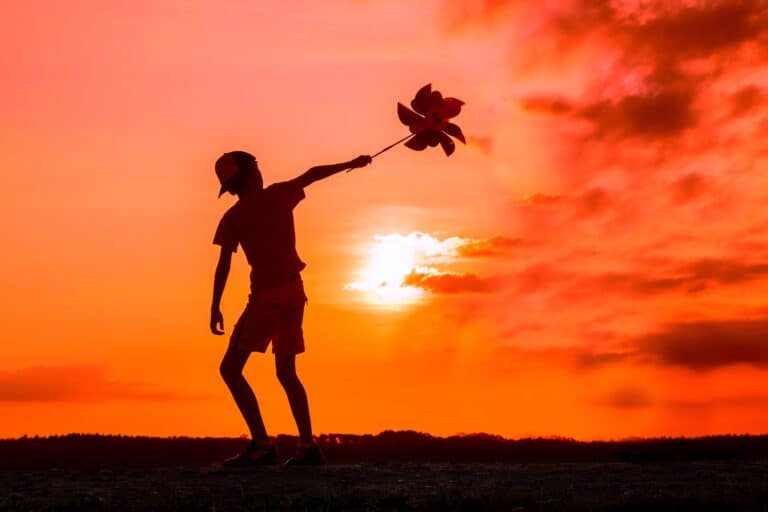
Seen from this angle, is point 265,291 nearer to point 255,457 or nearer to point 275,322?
point 275,322

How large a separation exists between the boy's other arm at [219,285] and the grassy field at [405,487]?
5.01 feet

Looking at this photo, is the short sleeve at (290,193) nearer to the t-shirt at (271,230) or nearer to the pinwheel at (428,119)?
the t-shirt at (271,230)

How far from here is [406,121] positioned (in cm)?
1404

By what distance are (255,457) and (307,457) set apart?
0.59 meters

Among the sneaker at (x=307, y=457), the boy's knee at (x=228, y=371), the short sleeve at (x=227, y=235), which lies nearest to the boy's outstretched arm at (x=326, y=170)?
the short sleeve at (x=227, y=235)

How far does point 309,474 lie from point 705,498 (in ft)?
12.4

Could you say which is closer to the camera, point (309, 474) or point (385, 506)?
point (385, 506)

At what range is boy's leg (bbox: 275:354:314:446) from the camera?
42.9 ft

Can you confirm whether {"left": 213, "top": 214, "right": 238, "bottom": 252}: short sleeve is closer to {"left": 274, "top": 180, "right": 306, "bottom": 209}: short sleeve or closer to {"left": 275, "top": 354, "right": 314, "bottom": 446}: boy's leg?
{"left": 274, "top": 180, "right": 306, "bottom": 209}: short sleeve

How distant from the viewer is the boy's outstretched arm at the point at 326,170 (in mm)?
13172

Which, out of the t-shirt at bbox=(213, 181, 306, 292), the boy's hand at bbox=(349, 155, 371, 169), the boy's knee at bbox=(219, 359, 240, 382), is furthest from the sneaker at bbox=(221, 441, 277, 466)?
the boy's hand at bbox=(349, 155, 371, 169)

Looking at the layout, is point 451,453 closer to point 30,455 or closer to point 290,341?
point 290,341

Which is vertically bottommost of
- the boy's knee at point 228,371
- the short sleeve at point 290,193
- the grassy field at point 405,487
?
the grassy field at point 405,487

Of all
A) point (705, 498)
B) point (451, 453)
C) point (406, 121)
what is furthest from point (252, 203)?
point (705, 498)
